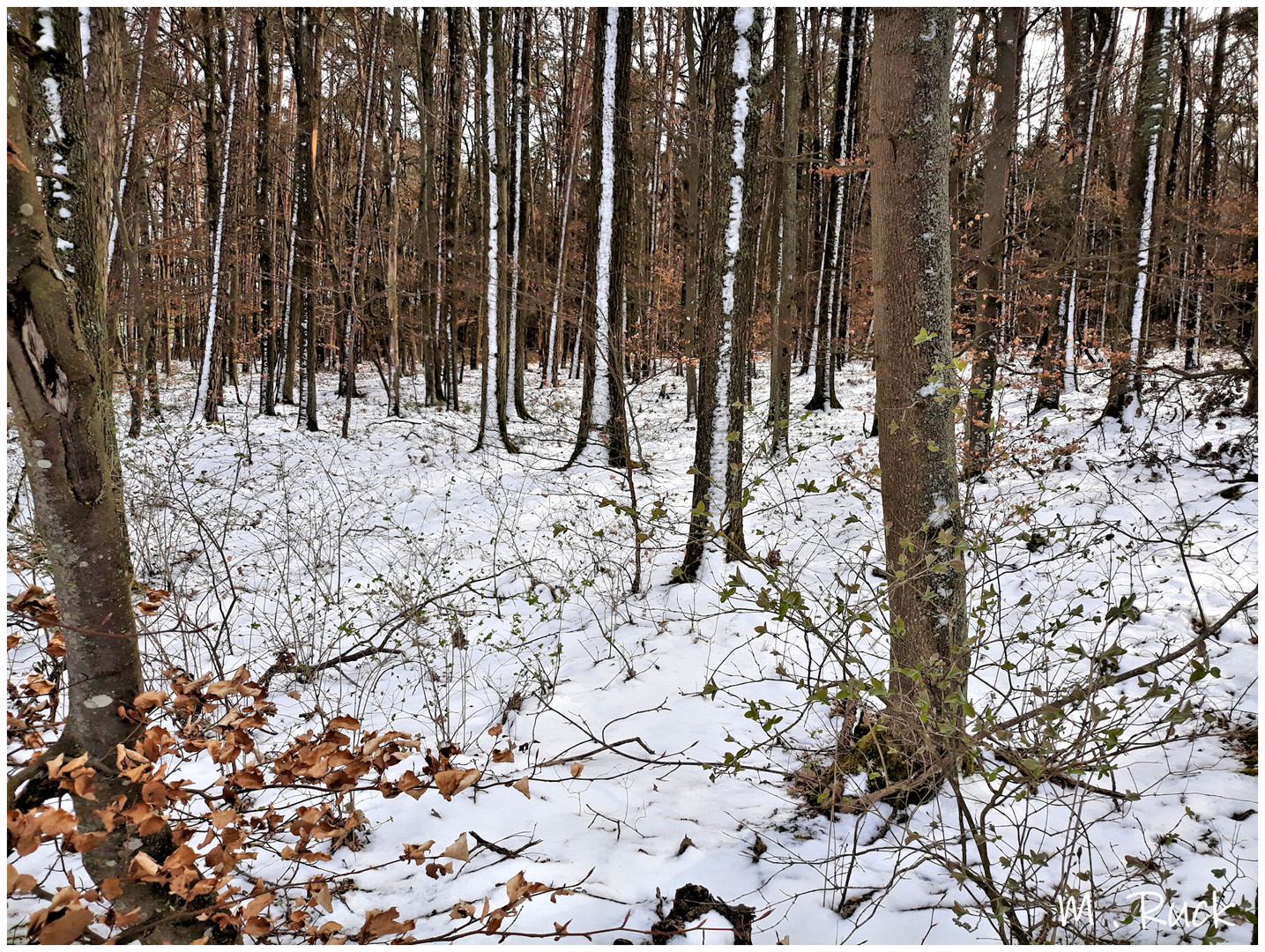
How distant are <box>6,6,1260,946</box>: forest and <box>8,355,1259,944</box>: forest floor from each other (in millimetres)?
35

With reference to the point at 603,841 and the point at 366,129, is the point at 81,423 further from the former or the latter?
the point at 366,129

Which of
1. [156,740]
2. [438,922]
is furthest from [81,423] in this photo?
[438,922]

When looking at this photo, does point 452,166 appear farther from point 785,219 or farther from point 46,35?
point 46,35

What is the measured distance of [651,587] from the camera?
18.2 feet

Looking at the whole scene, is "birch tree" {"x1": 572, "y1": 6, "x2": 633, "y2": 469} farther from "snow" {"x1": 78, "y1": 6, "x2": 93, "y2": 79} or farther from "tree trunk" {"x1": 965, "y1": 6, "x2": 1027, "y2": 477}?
"snow" {"x1": 78, "y1": 6, "x2": 93, "y2": 79}

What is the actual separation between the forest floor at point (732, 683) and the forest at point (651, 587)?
3 cm

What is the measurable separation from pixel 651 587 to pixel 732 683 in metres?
1.53

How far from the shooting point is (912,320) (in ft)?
9.46

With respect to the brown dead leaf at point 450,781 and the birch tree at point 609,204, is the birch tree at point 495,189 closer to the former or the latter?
the birch tree at point 609,204

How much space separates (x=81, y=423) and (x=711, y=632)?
3.97 meters

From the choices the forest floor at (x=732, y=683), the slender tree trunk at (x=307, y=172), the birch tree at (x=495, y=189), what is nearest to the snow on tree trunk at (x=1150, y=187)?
the forest floor at (x=732, y=683)

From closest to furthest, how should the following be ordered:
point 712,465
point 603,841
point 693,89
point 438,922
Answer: point 438,922
point 603,841
point 712,465
point 693,89

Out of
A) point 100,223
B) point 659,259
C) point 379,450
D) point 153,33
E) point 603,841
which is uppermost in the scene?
point 153,33

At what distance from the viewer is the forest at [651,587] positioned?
6.11 ft
